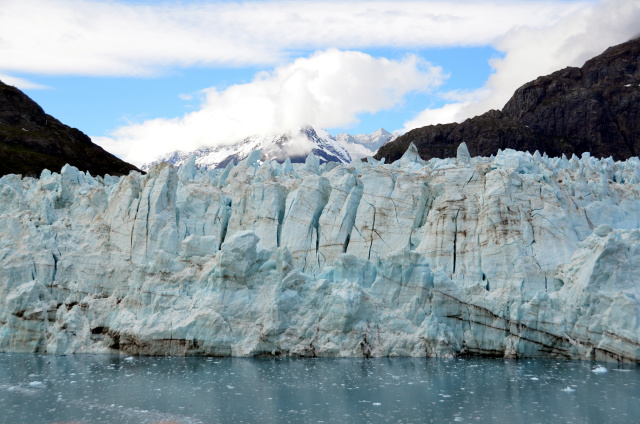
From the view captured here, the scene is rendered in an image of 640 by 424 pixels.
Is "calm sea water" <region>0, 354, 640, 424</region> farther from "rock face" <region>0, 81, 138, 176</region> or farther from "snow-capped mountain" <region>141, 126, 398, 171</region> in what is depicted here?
"snow-capped mountain" <region>141, 126, 398, 171</region>

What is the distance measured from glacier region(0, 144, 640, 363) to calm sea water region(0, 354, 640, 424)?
1.06m

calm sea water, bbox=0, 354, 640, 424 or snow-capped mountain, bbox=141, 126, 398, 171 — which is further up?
snow-capped mountain, bbox=141, 126, 398, 171

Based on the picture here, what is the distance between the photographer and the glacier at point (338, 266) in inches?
907

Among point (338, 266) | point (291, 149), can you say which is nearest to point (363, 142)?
point (291, 149)

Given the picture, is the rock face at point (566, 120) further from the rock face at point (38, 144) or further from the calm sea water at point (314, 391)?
the calm sea water at point (314, 391)

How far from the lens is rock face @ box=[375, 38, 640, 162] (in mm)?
61875

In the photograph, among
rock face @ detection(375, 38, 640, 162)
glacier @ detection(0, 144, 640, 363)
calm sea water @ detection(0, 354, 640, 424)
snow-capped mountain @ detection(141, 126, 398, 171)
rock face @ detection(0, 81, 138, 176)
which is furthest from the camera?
snow-capped mountain @ detection(141, 126, 398, 171)

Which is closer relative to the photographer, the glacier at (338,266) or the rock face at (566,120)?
the glacier at (338,266)

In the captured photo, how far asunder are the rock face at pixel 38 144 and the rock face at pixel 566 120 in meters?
30.8

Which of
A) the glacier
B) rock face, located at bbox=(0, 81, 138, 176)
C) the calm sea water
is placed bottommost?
the calm sea water

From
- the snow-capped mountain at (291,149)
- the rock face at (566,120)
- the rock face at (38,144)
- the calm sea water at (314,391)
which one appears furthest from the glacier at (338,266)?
the snow-capped mountain at (291,149)

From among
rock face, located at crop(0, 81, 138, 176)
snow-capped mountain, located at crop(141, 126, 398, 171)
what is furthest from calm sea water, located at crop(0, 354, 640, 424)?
snow-capped mountain, located at crop(141, 126, 398, 171)

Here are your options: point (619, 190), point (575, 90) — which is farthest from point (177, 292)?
point (575, 90)

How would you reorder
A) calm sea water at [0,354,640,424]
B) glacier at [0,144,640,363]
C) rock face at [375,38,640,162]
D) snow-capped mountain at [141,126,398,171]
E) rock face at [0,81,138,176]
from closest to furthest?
1. calm sea water at [0,354,640,424]
2. glacier at [0,144,640,363]
3. rock face at [375,38,640,162]
4. rock face at [0,81,138,176]
5. snow-capped mountain at [141,126,398,171]
